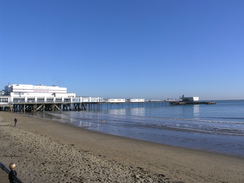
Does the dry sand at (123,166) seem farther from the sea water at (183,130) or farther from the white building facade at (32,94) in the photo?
the white building facade at (32,94)

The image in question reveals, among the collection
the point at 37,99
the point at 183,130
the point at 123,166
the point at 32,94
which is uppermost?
the point at 32,94

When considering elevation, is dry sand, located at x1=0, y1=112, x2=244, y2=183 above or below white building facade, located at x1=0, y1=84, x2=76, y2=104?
below

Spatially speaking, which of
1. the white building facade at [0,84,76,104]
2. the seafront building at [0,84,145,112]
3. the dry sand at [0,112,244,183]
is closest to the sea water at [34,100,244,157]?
the dry sand at [0,112,244,183]

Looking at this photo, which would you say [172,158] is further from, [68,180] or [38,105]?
[38,105]

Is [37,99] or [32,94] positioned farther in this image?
[32,94]

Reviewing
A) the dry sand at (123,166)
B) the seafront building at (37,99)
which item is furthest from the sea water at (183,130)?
the seafront building at (37,99)

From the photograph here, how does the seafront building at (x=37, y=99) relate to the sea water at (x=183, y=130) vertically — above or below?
above

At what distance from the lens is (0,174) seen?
253 inches

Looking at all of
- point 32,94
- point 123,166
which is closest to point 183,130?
point 123,166

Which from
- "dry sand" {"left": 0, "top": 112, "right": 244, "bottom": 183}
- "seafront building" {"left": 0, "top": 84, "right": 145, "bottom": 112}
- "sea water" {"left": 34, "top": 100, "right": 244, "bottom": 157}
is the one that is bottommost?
"sea water" {"left": 34, "top": 100, "right": 244, "bottom": 157}

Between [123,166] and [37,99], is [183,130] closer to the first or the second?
[123,166]

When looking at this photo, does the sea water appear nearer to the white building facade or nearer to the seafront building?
the seafront building

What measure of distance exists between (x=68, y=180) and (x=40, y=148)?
5288 mm

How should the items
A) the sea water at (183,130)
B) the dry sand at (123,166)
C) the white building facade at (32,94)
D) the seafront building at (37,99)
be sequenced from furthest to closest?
the white building facade at (32,94), the seafront building at (37,99), the sea water at (183,130), the dry sand at (123,166)
